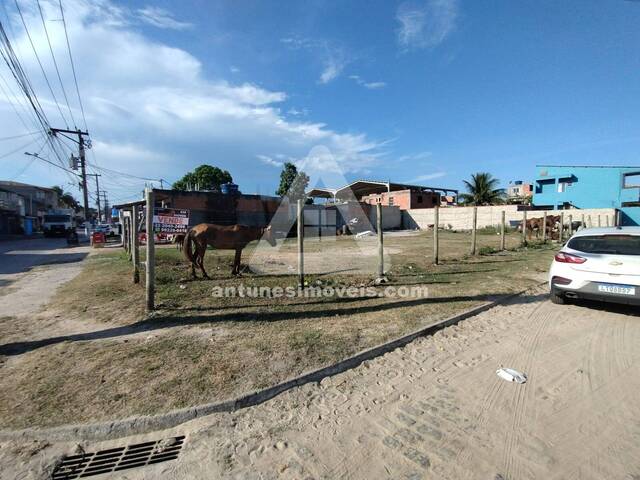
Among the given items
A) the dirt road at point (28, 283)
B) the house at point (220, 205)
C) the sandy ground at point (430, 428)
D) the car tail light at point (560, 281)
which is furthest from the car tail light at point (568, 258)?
the house at point (220, 205)

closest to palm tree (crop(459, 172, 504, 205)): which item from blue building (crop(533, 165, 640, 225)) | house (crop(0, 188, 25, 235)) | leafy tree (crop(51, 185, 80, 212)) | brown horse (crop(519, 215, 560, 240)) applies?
blue building (crop(533, 165, 640, 225))

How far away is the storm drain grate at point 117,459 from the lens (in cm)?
218

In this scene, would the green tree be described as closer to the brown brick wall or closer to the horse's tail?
the brown brick wall

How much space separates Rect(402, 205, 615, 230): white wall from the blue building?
376cm

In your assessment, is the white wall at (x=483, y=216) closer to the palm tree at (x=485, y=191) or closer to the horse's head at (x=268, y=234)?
the palm tree at (x=485, y=191)

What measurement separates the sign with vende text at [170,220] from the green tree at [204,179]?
132 feet

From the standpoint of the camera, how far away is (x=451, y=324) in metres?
5.03

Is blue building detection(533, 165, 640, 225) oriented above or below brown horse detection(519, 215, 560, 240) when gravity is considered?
above

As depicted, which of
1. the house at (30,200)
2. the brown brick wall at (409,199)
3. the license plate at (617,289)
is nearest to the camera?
the license plate at (617,289)

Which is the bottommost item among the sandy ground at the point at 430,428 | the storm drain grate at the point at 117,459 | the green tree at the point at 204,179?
the storm drain grate at the point at 117,459

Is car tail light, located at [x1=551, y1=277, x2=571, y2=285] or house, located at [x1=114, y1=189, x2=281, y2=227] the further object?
house, located at [x1=114, y1=189, x2=281, y2=227]

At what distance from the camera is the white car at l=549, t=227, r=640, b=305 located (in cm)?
493

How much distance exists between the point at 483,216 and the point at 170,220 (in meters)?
31.6

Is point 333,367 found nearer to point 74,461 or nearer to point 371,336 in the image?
point 371,336
